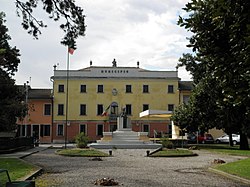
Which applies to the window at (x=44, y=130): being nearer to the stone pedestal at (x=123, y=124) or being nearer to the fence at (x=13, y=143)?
the stone pedestal at (x=123, y=124)

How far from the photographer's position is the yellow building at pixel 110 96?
2414 inches

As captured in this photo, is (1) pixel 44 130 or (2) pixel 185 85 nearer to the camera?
Result: (1) pixel 44 130

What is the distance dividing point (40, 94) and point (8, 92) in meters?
29.6

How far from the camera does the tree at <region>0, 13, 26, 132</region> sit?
31875mm

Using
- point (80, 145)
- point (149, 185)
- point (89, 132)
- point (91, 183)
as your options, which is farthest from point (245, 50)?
point (89, 132)

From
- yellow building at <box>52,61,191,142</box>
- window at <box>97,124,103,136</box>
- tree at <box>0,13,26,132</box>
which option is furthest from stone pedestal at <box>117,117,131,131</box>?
window at <box>97,124,103,136</box>

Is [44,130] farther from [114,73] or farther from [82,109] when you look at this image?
[114,73]

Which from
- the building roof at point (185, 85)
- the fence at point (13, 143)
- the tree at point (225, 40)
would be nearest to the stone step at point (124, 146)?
the fence at point (13, 143)

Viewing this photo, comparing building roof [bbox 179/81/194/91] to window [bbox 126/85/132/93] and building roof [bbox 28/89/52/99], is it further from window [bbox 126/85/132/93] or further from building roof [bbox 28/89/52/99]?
building roof [bbox 28/89/52/99]

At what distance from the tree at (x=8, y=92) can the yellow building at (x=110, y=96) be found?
23253 mm

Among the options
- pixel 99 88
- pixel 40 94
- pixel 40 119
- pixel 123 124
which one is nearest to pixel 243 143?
pixel 123 124

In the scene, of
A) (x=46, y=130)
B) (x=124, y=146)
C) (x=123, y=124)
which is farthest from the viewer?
(x=46, y=130)

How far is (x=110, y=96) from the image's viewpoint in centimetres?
6228

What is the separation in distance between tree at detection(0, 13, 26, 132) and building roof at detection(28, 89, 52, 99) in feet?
77.1
